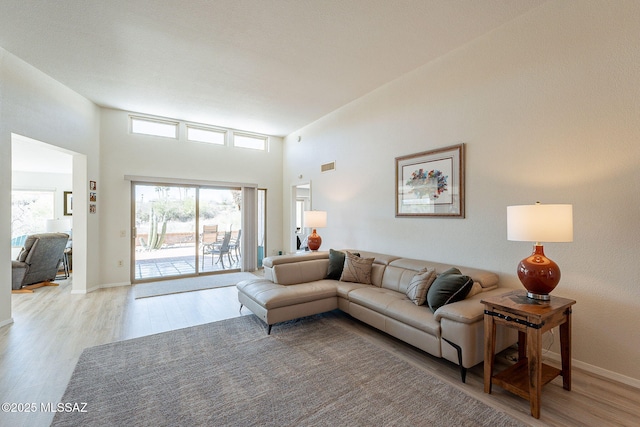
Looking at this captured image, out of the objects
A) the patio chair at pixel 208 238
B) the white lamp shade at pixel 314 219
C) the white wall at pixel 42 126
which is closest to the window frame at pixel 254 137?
the patio chair at pixel 208 238

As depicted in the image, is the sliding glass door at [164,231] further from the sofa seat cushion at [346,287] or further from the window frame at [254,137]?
the sofa seat cushion at [346,287]

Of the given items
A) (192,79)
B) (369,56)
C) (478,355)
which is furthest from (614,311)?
(192,79)

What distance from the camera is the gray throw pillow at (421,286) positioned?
2861mm

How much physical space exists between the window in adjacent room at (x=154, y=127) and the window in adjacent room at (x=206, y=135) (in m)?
0.30

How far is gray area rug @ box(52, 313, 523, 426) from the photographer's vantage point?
1.87 meters

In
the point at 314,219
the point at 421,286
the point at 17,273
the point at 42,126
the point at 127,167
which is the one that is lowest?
the point at 17,273

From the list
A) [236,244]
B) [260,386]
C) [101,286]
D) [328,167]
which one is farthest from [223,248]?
[260,386]

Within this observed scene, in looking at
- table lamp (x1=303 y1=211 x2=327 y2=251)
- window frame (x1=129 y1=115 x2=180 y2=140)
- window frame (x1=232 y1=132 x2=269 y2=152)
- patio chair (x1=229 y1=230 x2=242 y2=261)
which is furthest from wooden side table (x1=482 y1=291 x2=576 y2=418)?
window frame (x1=129 y1=115 x2=180 y2=140)

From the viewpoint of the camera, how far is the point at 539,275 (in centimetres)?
210

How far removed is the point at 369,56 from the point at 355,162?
182cm

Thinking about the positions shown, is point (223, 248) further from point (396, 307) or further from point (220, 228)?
point (396, 307)

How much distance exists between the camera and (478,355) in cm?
229

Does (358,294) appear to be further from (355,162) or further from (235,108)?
(235,108)

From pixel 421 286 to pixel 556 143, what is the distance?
6.11 ft
